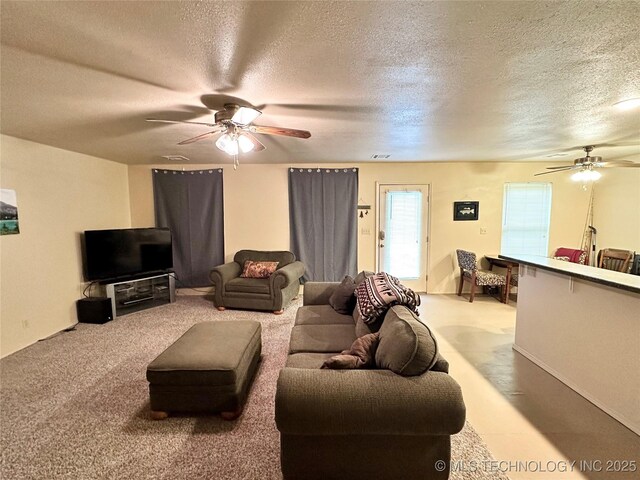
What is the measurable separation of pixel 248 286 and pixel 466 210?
401cm

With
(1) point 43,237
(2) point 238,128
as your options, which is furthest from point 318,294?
(1) point 43,237

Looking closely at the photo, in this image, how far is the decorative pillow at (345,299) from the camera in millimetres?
2959

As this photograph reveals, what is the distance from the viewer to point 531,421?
211cm

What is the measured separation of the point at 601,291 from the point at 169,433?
333cm

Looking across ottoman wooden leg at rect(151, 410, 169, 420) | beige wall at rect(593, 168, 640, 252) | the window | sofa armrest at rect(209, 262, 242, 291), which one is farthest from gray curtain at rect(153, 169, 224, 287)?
beige wall at rect(593, 168, 640, 252)

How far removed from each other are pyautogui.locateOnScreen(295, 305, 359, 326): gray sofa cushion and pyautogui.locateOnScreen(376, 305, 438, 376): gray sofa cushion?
41.1 inches

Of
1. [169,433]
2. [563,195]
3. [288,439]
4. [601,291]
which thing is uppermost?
[563,195]

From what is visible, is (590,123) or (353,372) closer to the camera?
(353,372)

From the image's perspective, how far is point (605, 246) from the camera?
16.5 feet

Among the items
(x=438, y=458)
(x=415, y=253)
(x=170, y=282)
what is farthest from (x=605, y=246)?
→ (x=170, y=282)

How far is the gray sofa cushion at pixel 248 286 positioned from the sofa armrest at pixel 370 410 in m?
2.97

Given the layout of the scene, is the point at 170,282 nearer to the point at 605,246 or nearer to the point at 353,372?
the point at 353,372

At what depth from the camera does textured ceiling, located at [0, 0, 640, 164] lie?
1.26m

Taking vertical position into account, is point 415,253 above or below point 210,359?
above
